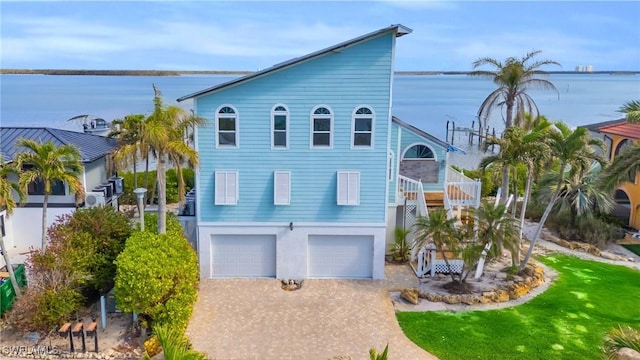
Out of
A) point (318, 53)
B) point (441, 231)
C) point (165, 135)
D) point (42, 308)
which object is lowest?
point (42, 308)

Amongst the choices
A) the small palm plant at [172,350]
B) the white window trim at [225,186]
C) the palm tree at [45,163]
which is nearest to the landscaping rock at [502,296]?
the white window trim at [225,186]

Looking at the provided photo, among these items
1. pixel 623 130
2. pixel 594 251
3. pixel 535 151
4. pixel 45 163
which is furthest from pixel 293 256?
pixel 623 130

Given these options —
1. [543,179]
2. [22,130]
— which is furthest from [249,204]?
[543,179]

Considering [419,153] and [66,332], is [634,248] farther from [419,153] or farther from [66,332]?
[66,332]

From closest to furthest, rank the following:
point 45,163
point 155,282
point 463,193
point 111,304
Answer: point 155,282
point 45,163
point 111,304
point 463,193

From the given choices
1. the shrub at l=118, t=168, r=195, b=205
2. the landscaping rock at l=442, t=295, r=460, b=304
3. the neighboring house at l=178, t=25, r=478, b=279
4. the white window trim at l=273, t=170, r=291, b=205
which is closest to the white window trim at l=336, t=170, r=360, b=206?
the neighboring house at l=178, t=25, r=478, b=279

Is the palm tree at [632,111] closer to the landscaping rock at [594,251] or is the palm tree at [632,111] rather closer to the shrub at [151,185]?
the landscaping rock at [594,251]

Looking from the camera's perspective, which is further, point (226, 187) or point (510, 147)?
point (226, 187)
